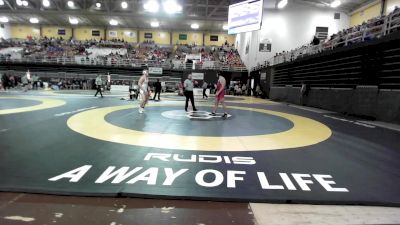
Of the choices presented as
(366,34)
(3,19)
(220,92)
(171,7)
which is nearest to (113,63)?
(171,7)

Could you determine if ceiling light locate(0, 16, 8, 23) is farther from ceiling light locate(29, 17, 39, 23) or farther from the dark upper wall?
the dark upper wall

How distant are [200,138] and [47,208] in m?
3.93

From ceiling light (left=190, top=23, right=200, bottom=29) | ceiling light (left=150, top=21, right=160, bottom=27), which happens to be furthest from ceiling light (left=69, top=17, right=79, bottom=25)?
ceiling light (left=190, top=23, right=200, bottom=29)

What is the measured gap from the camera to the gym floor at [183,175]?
9.32ft

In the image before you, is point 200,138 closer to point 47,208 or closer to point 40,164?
point 40,164

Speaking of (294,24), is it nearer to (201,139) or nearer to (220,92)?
(220,92)

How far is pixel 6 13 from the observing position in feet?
143

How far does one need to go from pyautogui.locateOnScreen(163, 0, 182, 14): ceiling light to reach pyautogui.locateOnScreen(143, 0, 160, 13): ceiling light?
113 cm

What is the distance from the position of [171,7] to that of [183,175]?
37447 millimetres

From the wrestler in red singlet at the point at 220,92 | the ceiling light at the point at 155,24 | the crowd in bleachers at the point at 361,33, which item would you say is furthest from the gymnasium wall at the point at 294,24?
the wrestler in red singlet at the point at 220,92

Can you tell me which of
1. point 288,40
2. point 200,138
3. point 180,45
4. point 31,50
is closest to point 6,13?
point 31,50

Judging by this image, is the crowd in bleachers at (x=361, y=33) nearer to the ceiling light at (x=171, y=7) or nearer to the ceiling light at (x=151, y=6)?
the ceiling light at (x=171, y=7)

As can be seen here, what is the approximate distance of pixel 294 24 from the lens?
31.6 meters

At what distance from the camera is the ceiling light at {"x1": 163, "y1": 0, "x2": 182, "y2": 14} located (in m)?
37.6
